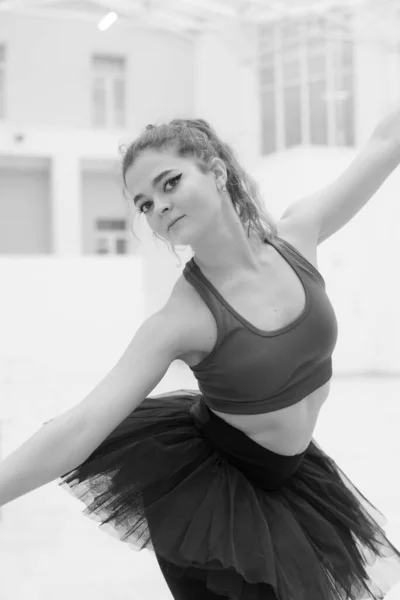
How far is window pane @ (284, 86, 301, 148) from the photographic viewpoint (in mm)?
12289

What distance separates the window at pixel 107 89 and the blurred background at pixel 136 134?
32 millimetres

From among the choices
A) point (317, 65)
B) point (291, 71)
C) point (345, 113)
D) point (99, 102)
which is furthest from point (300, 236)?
point (99, 102)

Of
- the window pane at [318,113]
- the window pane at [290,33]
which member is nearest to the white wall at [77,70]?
the window pane at [290,33]

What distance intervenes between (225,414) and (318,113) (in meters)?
11.6

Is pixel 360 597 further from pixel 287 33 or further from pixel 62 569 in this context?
pixel 287 33

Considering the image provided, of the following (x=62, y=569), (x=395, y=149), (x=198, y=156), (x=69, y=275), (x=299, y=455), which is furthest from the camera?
(x=69, y=275)

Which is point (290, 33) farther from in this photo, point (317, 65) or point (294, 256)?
point (294, 256)

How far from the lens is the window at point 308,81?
39.5 feet

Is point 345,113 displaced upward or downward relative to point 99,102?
downward

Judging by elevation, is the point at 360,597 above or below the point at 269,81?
below

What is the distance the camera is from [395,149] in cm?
147

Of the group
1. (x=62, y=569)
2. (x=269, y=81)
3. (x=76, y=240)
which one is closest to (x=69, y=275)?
(x=76, y=240)

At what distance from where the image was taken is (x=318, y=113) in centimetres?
1216

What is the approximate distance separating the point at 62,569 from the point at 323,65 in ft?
36.6
